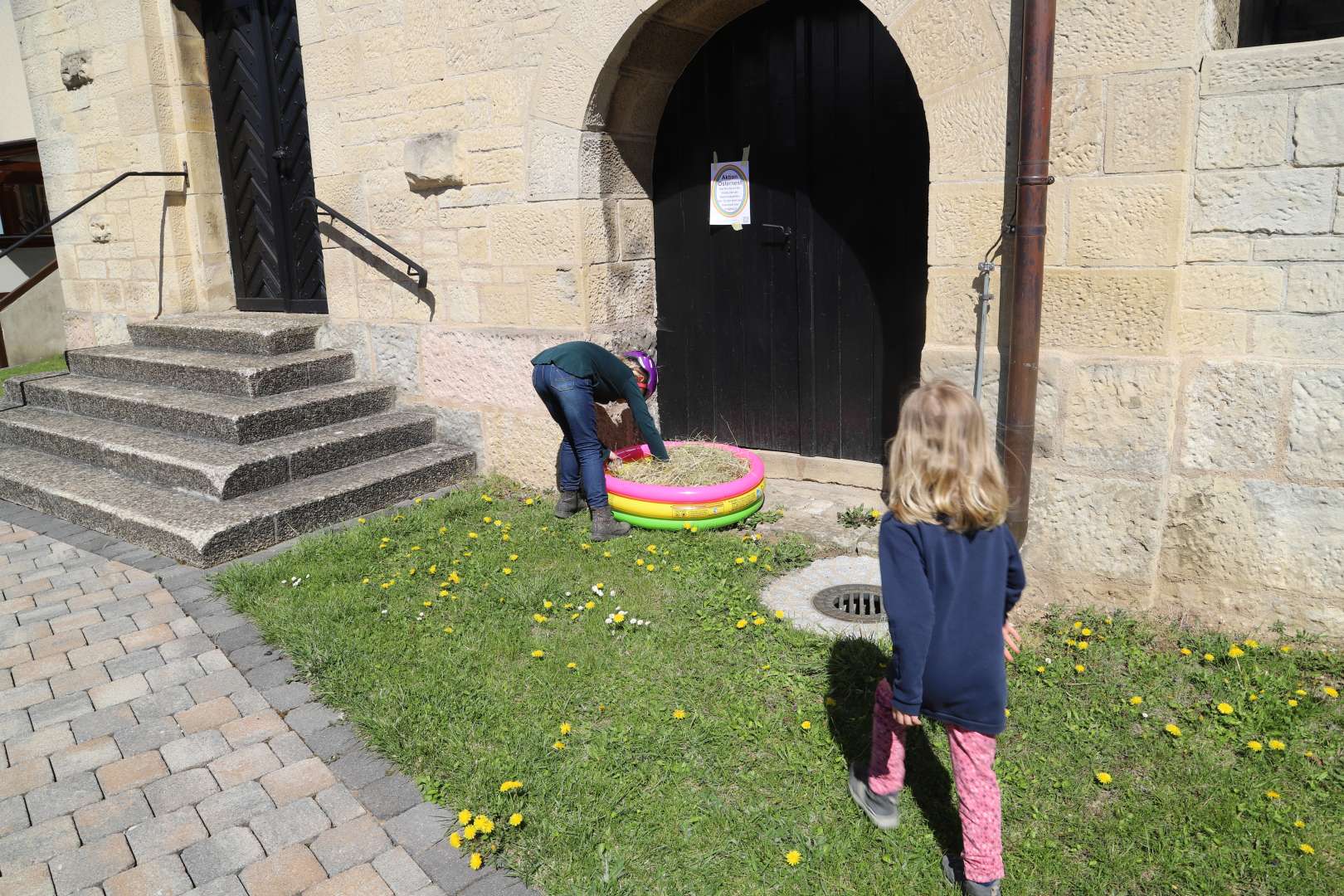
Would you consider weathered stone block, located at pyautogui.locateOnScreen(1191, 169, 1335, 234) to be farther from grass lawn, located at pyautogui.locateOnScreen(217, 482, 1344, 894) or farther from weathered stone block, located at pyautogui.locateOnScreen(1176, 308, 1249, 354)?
grass lawn, located at pyautogui.locateOnScreen(217, 482, 1344, 894)

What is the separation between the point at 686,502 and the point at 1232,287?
2531 mm

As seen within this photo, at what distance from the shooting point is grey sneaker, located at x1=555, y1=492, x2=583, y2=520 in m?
5.21

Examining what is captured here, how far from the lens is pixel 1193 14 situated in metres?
3.30

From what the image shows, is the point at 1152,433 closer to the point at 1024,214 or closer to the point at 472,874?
the point at 1024,214

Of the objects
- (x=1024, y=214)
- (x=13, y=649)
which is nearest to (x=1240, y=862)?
(x=1024, y=214)

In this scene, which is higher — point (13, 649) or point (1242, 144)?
point (1242, 144)

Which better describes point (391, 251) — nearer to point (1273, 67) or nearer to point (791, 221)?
point (791, 221)

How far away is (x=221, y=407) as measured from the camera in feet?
19.2

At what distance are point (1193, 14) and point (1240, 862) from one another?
9.03 ft

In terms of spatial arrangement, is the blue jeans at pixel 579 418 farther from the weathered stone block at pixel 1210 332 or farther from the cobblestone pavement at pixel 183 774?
A: the weathered stone block at pixel 1210 332

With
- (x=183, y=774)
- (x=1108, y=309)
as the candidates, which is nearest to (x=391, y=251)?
(x=183, y=774)

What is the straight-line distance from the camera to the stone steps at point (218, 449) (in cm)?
530

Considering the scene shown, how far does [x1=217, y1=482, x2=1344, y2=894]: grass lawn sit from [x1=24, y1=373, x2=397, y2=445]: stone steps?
5.20ft

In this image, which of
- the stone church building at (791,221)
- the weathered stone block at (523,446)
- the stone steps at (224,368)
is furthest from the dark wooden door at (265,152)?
the weathered stone block at (523,446)
